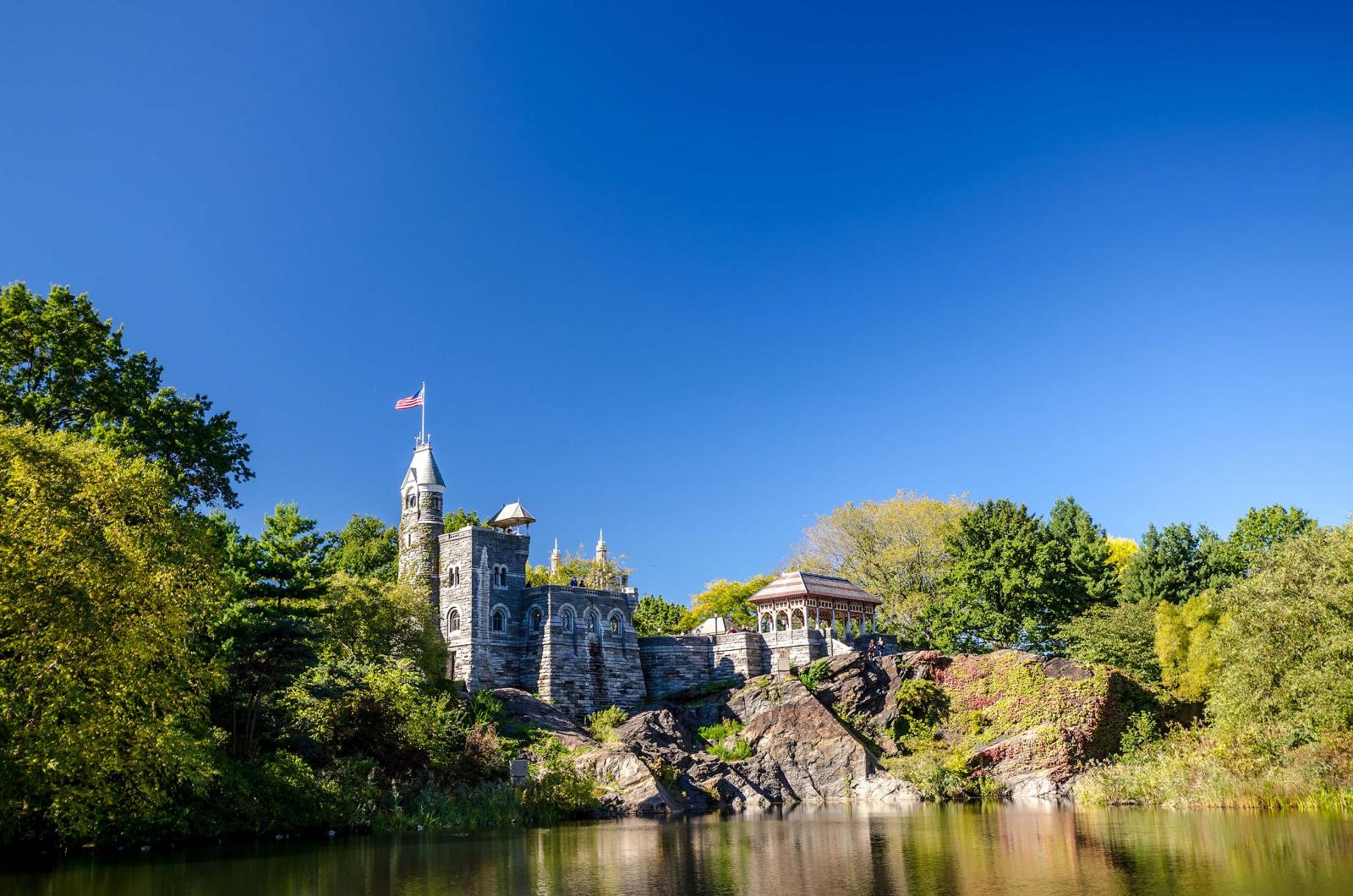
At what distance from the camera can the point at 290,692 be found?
3300 cm

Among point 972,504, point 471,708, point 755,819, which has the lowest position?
point 755,819

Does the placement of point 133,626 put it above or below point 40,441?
below

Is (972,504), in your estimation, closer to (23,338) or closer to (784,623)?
(784,623)

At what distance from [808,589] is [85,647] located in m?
36.8

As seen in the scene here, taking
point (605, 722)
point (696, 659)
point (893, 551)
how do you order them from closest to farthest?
point (605, 722), point (696, 659), point (893, 551)

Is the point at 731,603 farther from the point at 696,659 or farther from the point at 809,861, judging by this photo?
the point at 809,861

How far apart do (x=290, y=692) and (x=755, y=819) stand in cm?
1604

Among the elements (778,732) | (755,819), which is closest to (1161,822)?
(755,819)

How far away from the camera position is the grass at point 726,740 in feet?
148

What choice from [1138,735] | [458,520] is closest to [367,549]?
[458,520]

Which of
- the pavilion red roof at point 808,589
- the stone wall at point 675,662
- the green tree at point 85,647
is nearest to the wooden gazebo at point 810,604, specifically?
the pavilion red roof at point 808,589

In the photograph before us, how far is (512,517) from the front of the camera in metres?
52.8

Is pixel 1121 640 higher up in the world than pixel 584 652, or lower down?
lower down

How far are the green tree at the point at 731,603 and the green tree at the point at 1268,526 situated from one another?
30.7 meters
